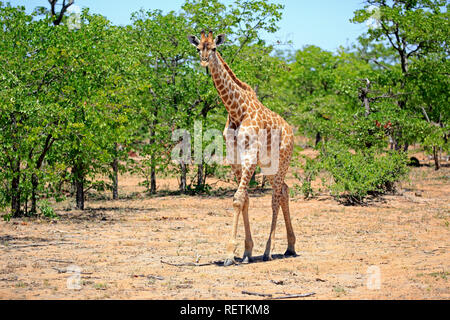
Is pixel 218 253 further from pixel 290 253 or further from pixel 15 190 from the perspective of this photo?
pixel 15 190

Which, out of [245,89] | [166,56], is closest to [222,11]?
[166,56]

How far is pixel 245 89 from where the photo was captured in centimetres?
993

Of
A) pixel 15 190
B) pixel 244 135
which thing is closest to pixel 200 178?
pixel 15 190

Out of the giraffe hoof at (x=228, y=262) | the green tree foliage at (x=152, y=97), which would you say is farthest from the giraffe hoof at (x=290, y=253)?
the green tree foliage at (x=152, y=97)

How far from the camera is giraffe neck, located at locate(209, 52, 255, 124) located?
30.3 ft

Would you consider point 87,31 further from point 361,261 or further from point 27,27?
point 361,261

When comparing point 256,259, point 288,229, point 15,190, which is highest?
point 15,190

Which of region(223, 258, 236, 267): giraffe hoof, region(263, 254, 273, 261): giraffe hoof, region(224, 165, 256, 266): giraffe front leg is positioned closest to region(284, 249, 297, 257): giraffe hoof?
region(263, 254, 273, 261): giraffe hoof

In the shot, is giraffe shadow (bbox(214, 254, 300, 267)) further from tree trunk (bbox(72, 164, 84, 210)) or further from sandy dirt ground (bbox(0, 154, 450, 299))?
tree trunk (bbox(72, 164, 84, 210))

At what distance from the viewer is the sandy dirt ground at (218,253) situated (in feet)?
23.2

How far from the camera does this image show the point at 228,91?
935 cm

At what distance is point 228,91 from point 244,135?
830mm

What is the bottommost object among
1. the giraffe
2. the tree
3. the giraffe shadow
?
the giraffe shadow

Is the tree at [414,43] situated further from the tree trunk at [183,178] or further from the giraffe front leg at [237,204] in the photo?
the giraffe front leg at [237,204]
